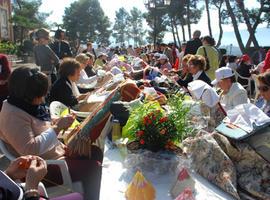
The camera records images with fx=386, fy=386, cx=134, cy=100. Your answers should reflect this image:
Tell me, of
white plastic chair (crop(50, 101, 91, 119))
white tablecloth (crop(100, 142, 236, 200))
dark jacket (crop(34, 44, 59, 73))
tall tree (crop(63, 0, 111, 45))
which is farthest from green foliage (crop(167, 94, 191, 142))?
tall tree (crop(63, 0, 111, 45))

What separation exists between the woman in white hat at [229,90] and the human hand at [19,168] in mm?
2569

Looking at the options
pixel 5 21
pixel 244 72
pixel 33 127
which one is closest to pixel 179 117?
pixel 33 127

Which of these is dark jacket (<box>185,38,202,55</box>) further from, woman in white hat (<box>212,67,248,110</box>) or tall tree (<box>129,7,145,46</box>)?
tall tree (<box>129,7,145,46</box>)

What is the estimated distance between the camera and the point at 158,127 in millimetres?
2119

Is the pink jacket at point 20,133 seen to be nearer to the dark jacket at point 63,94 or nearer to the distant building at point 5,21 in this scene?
the dark jacket at point 63,94

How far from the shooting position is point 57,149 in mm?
2838

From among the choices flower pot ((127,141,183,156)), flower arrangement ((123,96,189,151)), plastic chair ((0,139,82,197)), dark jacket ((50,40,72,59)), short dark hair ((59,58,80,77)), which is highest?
dark jacket ((50,40,72,59))

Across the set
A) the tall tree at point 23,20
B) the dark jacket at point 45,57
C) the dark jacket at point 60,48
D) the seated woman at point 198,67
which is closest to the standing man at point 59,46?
the dark jacket at point 60,48

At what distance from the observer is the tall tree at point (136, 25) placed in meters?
89.2

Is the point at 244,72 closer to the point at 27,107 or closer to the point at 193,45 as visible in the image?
the point at 193,45

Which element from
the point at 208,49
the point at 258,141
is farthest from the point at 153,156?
the point at 208,49

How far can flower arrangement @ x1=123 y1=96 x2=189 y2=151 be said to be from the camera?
6.91ft

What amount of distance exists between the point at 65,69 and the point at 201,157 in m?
2.94

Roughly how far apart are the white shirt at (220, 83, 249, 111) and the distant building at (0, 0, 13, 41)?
36310 millimetres
